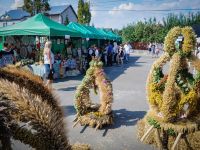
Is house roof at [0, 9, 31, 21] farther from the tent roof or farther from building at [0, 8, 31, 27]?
the tent roof

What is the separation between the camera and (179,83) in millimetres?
5719

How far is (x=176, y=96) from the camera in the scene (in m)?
5.47

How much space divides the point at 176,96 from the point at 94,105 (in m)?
3.02

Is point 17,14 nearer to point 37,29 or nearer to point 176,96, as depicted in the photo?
point 37,29

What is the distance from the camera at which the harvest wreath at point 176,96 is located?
5.25m

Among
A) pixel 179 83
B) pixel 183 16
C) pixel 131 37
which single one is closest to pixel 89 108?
pixel 179 83

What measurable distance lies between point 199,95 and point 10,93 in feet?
16.7

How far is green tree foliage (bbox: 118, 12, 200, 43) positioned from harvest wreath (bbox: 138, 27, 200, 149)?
51559 mm

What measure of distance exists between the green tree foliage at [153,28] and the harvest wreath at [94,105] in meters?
49.8

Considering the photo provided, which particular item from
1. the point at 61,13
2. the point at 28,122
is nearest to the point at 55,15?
the point at 61,13

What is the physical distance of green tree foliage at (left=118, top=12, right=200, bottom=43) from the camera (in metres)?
58.1

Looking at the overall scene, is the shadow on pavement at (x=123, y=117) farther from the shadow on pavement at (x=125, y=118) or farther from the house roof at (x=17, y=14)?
the house roof at (x=17, y=14)

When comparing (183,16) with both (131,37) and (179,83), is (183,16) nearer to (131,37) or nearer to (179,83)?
(131,37)

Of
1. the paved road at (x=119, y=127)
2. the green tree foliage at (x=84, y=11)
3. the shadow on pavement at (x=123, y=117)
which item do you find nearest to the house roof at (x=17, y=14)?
the green tree foliage at (x=84, y=11)
